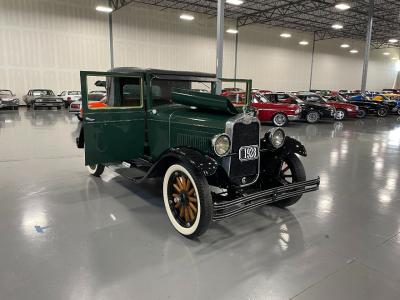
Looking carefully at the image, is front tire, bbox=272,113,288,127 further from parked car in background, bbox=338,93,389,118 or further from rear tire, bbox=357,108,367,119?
rear tire, bbox=357,108,367,119

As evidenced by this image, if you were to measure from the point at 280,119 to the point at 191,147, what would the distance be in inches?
391

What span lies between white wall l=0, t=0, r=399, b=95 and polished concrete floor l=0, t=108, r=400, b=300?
1681cm

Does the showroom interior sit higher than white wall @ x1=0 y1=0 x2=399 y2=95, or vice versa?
white wall @ x1=0 y1=0 x2=399 y2=95

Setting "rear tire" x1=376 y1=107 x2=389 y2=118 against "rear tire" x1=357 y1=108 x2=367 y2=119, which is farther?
"rear tire" x1=376 y1=107 x2=389 y2=118

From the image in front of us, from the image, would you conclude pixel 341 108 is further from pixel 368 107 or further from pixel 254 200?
pixel 254 200

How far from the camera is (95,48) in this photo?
20250 mm

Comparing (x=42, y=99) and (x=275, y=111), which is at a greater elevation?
(x=42, y=99)

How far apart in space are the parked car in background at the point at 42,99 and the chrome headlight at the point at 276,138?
57.1ft

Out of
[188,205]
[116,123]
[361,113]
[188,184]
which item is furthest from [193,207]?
[361,113]

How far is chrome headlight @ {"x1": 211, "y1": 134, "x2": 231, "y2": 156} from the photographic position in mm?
3006

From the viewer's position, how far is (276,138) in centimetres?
358

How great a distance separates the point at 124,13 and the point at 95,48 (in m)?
3.22

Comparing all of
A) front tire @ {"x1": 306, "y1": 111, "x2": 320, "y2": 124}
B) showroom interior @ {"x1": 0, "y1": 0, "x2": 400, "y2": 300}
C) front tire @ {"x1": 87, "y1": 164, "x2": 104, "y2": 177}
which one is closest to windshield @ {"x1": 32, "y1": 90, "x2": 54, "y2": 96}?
showroom interior @ {"x1": 0, "y1": 0, "x2": 400, "y2": 300}

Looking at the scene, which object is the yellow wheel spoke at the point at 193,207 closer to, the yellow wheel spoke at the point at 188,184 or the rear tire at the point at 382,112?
the yellow wheel spoke at the point at 188,184
